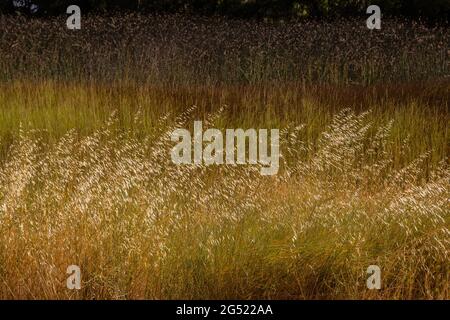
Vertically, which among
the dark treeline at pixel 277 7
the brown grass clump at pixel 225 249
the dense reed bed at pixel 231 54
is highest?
the dark treeline at pixel 277 7

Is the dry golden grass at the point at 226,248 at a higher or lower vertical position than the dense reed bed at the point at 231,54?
lower

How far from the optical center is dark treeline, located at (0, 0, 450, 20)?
15.3 m

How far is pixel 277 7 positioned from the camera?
1547cm

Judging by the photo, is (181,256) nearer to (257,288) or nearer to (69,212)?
(257,288)

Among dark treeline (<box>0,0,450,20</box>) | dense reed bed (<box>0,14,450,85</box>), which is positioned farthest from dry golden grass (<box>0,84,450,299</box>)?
dark treeline (<box>0,0,450,20</box>)

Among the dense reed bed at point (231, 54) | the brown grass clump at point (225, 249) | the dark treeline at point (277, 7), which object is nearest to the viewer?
the brown grass clump at point (225, 249)

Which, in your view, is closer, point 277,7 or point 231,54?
point 231,54

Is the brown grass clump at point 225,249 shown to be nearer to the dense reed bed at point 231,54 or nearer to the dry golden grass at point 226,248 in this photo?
the dry golden grass at point 226,248

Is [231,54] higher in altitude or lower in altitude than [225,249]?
A: higher

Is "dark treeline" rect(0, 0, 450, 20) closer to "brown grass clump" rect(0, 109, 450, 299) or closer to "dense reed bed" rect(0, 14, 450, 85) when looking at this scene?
"dense reed bed" rect(0, 14, 450, 85)

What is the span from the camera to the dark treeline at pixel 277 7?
15258mm

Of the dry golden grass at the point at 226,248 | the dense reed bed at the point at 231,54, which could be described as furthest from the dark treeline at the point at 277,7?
the dry golden grass at the point at 226,248

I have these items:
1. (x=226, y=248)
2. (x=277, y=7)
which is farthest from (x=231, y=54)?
(x=277, y=7)

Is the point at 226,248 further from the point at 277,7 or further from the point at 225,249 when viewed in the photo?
the point at 277,7
